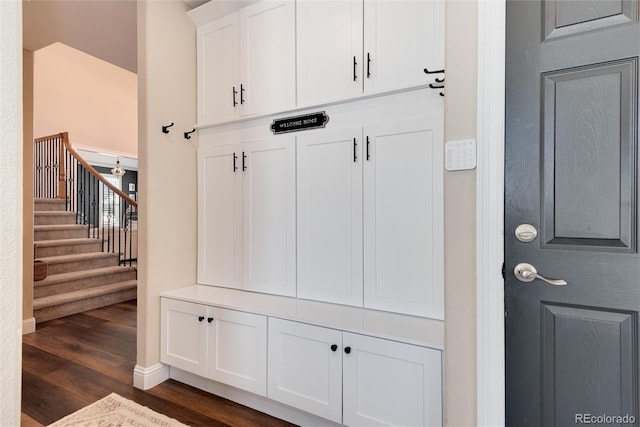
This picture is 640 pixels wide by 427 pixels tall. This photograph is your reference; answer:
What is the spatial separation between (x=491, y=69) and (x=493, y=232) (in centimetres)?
62

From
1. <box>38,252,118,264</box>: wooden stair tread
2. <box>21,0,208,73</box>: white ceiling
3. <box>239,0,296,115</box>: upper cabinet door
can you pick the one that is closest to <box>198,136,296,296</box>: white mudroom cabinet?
<box>239,0,296,115</box>: upper cabinet door

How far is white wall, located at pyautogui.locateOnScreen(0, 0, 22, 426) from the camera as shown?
0.50m

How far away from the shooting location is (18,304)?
52 centimetres

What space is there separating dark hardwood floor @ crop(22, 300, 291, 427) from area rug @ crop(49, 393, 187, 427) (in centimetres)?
6

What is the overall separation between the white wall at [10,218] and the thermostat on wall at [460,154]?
1.26 metres

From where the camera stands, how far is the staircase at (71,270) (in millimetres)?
3815

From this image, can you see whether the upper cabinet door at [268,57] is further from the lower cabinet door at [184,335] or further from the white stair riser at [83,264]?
the white stair riser at [83,264]

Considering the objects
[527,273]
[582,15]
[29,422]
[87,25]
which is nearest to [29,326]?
[29,422]

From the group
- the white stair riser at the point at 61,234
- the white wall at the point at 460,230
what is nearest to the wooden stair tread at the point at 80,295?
the white stair riser at the point at 61,234

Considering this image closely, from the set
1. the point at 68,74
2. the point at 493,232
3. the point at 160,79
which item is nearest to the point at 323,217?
the point at 493,232

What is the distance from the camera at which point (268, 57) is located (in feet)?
7.48

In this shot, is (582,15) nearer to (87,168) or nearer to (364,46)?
(364,46)

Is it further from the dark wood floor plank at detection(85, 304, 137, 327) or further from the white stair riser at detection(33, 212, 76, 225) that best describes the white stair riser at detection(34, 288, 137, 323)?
the white stair riser at detection(33, 212, 76, 225)

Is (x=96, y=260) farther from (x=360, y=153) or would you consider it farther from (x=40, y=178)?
(x=360, y=153)
